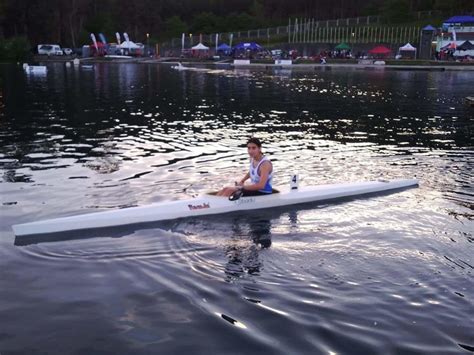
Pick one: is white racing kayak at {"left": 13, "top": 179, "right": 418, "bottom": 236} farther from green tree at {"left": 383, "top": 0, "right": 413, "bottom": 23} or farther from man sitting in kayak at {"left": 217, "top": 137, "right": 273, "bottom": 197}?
green tree at {"left": 383, "top": 0, "right": 413, "bottom": 23}

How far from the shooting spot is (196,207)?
527 inches

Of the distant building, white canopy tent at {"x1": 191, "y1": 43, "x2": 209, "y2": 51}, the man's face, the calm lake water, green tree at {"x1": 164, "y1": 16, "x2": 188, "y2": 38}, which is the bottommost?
the calm lake water

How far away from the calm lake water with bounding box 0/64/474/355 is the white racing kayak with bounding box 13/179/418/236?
10.7 inches

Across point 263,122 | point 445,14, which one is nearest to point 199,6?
point 445,14

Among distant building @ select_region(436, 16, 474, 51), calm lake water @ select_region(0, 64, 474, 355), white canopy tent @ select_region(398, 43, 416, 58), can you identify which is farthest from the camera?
distant building @ select_region(436, 16, 474, 51)

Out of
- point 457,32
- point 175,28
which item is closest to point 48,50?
point 175,28

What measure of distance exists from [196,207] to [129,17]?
15039 cm

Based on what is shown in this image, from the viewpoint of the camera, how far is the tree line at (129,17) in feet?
424

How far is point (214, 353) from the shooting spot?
770 centimetres

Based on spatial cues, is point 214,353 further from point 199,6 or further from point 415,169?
point 199,6

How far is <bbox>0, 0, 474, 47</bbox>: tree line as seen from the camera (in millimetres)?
129250

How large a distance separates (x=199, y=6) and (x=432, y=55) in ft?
349

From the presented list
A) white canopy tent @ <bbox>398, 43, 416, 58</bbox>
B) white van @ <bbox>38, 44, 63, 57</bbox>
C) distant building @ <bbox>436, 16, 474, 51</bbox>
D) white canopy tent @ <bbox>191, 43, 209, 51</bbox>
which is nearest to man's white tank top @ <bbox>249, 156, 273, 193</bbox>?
white canopy tent @ <bbox>398, 43, 416, 58</bbox>

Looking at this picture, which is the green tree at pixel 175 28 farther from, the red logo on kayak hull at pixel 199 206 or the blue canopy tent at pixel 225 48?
the red logo on kayak hull at pixel 199 206
